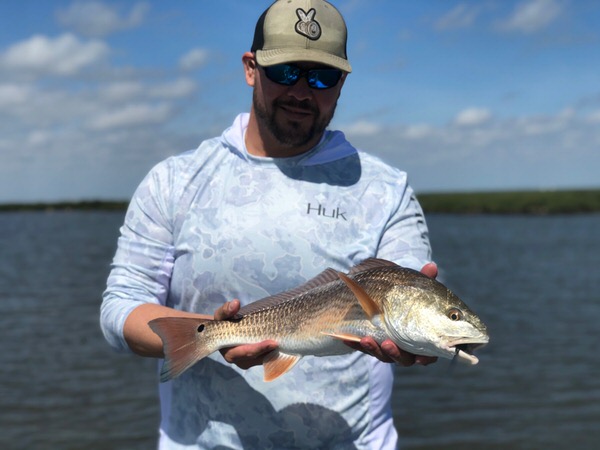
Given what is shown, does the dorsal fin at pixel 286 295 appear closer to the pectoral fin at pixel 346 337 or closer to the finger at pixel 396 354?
the pectoral fin at pixel 346 337

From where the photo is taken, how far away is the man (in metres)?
3.67

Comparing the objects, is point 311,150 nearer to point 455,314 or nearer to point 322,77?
point 322,77

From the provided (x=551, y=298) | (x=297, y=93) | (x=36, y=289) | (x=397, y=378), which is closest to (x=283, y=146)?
(x=297, y=93)

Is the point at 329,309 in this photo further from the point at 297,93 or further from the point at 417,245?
the point at 297,93

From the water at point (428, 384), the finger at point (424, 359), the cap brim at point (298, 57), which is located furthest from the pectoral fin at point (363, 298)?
the water at point (428, 384)

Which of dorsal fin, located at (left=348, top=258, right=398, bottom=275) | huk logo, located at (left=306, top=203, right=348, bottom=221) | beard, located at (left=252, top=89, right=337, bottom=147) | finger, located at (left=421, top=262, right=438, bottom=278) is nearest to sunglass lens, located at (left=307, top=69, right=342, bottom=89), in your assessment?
beard, located at (left=252, top=89, right=337, bottom=147)

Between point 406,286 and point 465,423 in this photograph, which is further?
point 465,423

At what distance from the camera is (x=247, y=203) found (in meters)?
3.76

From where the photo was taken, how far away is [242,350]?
11.3ft

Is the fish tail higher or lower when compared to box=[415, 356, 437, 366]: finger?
lower

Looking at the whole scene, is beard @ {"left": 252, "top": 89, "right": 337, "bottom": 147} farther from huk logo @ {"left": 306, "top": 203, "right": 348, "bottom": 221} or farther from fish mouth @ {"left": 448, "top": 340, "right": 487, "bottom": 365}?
fish mouth @ {"left": 448, "top": 340, "right": 487, "bottom": 365}

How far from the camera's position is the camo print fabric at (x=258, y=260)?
3.67m

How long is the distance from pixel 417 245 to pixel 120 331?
1.54 meters

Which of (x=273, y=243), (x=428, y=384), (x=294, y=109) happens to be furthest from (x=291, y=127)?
(x=428, y=384)
